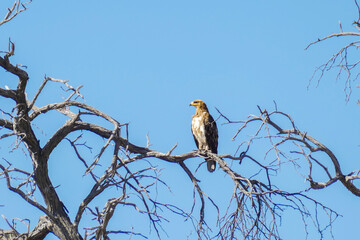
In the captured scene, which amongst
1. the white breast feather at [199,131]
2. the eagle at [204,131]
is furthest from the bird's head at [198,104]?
the white breast feather at [199,131]

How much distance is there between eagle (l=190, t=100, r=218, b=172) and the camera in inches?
383

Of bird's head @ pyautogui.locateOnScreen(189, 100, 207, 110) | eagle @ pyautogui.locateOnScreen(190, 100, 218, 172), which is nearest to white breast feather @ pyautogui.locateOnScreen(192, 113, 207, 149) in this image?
eagle @ pyautogui.locateOnScreen(190, 100, 218, 172)

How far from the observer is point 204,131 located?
31.9ft

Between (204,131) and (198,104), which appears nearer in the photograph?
(204,131)

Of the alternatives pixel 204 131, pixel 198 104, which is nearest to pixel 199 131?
pixel 204 131

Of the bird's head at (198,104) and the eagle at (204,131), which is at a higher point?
the bird's head at (198,104)

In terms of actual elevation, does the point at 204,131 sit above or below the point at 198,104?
below

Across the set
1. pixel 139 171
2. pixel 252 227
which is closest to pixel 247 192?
pixel 252 227

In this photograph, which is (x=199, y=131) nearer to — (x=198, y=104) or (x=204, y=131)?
(x=204, y=131)

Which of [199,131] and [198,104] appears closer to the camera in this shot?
[199,131]

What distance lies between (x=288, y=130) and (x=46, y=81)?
79.4 inches

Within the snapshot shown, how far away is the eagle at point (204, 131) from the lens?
31.9 ft

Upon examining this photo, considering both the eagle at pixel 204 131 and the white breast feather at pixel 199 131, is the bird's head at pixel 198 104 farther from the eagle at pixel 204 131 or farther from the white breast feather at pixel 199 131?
the white breast feather at pixel 199 131

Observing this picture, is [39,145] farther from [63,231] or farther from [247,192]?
[247,192]
